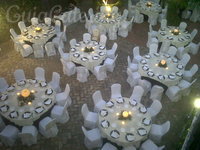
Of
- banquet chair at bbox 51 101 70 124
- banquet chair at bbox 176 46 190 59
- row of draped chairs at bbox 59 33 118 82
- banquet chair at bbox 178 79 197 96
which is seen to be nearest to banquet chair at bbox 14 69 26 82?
row of draped chairs at bbox 59 33 118 82

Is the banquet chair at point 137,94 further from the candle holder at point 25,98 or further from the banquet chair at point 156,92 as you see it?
the candle holder at point 25,98

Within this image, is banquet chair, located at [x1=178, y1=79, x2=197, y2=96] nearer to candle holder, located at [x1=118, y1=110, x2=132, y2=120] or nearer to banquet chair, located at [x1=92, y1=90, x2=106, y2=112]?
candle holder, located at [x1=118, y1=110, x2=132, y2=120]

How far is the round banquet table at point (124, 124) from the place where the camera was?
696cm

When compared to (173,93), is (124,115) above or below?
above

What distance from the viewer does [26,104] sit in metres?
7.78

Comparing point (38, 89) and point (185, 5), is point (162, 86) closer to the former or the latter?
point (38, 89)

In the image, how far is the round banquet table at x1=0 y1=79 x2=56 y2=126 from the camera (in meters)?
7.45

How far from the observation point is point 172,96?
30.6 ft

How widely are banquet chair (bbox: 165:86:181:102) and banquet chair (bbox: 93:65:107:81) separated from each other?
2753 mm

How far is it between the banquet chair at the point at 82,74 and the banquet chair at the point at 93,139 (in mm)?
3071

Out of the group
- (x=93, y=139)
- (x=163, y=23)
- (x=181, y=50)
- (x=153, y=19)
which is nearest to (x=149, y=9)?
(x=153, y=19)

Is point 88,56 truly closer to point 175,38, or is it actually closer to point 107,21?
point 107,21

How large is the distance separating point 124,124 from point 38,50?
6.31m

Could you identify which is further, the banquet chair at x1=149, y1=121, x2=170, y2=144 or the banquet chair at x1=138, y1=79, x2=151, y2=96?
the banquet chair at x1=138, y1=79, x2=151, y2=96
